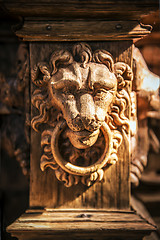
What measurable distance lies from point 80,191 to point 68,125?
11.6 inches

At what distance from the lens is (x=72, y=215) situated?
102 centimetres

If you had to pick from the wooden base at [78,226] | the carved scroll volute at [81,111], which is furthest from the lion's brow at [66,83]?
the wooden base at [78,226]

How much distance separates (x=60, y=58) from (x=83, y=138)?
289 millimetres

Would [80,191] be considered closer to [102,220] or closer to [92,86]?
[102,220]

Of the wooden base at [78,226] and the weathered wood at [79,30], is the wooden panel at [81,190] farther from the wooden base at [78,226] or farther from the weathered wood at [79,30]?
the weathered wood at [79,30]

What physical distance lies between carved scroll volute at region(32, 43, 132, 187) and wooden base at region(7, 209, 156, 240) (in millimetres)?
134

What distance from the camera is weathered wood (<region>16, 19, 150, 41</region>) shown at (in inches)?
37.5

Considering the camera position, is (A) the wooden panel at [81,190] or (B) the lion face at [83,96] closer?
(B) the lion face at [83,96]

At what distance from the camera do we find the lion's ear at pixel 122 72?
0.97m

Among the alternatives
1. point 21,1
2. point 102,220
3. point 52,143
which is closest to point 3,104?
point 52,143

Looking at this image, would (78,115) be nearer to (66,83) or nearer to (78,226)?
(66,83)

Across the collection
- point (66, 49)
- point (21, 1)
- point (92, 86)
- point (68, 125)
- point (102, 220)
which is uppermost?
point (21, 1)

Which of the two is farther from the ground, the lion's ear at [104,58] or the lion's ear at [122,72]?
the lion's ear at [104,58]

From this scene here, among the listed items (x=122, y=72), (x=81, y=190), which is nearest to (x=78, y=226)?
(x=81, y=190)
